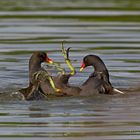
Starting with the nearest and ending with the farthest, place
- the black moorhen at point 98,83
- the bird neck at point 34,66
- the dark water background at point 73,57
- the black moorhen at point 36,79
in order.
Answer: the dark water background at point 73,57, the black moorhen at point 36,79, the black moorhen at point 98,83, the bird neck at point 34,66

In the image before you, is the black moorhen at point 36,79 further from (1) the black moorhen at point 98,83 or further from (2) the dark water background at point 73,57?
(1) the black moorhen at point 98,83

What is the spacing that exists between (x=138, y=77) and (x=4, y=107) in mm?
3652

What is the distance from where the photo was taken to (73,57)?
19734 mm

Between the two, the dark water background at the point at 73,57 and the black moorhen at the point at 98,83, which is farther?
the black moorhen at the point at 98,83

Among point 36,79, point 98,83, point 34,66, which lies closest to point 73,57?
point 34,66

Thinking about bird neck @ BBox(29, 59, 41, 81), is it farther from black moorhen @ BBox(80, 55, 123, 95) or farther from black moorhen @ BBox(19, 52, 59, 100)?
black moorhen @ BBox(80, 55, 123, 95)

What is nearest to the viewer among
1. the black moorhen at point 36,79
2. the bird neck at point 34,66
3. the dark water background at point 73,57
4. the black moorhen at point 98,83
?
the dark water background at point 73,57

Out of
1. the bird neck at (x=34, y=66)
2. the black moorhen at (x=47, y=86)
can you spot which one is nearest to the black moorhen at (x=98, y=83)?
the black moorhen at (x=47, y=86)

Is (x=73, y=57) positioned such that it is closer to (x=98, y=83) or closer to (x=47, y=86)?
(x=98, y=83)

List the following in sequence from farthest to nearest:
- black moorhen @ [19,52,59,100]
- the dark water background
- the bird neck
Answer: the bird neck, black moorhen @ [19,52,59,100], the dark water background

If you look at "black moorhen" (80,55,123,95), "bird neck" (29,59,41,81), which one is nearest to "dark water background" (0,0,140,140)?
"black moorhen" (80,55,123,95)

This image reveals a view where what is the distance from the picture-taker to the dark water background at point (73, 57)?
1281 cm

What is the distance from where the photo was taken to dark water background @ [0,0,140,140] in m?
12.8

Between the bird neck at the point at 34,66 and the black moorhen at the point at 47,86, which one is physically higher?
the bird neck at the point at 34,66
